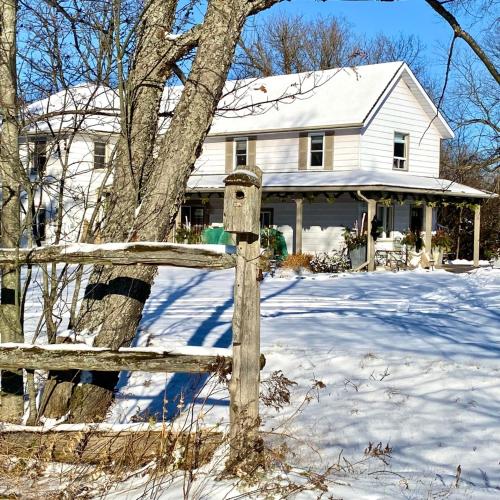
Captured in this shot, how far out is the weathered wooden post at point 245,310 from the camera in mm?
4398

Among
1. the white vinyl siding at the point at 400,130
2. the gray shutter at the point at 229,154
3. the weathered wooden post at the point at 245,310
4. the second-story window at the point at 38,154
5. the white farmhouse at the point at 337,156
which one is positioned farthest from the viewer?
the gray shutter at the point at 229,154

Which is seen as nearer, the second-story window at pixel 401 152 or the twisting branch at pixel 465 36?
the twisting branch at pixel 465 36

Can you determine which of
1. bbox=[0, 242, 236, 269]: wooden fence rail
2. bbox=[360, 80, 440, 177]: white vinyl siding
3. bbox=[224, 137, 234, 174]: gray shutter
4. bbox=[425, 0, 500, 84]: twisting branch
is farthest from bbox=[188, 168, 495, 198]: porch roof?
bbox=[0, 242, 236, 269]: wooden fence rail

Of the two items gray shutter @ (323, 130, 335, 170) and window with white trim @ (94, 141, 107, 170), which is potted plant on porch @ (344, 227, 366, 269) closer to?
gray shutter @ (323, 130, 335, 170)

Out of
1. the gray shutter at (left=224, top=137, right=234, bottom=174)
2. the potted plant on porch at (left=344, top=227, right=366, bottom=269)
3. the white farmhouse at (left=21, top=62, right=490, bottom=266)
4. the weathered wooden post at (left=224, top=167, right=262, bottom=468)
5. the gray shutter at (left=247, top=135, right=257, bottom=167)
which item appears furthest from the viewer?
the gray shutter at (left=224, top=137, right=234, bottom=174)

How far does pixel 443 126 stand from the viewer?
2762cm

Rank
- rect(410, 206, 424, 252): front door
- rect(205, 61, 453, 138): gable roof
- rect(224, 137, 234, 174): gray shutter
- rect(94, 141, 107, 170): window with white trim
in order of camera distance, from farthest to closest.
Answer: rect(224, 137, 234, 174): gray shutter, rect(410, 206, 424, 252): front door, rect(205, 61, 453, 138): gable roof, rect(94, 141, 107, 170): window with white trim

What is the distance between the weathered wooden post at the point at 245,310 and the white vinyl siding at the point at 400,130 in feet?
69.1

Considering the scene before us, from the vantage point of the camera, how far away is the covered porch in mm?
22672

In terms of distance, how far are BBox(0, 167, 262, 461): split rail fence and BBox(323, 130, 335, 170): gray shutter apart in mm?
21198

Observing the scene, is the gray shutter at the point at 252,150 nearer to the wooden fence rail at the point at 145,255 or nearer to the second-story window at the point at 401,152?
the second-story window at the point at 401,152

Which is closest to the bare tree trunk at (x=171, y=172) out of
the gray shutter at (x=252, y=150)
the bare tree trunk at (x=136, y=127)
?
the bare tree trunk at (x=136, y=127)

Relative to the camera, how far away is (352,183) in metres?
22.1

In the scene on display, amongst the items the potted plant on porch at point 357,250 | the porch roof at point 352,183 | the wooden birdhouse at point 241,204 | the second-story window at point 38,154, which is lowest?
the potted plant on porch at point 357,250
